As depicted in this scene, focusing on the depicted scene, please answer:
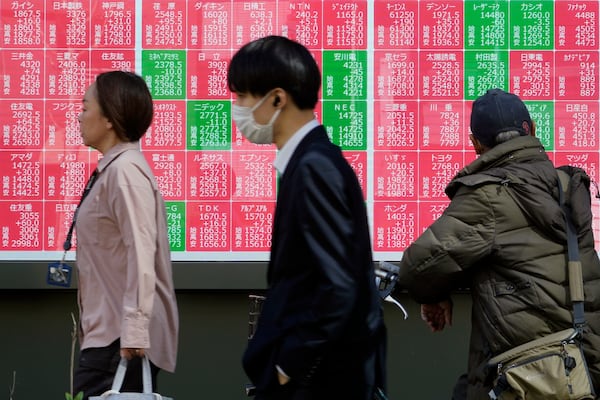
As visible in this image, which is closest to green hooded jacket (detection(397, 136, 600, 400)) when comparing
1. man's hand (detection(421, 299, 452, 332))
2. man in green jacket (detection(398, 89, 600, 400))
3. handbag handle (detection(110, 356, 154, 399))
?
man in green jacket (detection(398, 89, 600, 400))

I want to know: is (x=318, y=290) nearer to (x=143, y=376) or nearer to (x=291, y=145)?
(x=291, y=145)

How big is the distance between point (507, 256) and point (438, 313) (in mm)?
415

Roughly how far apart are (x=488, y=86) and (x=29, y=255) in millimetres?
2669

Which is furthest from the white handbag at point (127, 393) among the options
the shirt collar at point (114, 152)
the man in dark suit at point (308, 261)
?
the man in dark suit at point (308, 261)

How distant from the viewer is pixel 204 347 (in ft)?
20.3

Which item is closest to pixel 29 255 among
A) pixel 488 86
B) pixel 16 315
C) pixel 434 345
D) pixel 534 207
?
pixel 16 315

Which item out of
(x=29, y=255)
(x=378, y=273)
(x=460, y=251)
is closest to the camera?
(x=460, y=251)

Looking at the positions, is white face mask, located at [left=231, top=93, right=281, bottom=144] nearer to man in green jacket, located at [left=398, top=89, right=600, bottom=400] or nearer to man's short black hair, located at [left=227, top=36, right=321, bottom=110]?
man's short black hair, located at [left=227, top=36, right=321, bottom=110]

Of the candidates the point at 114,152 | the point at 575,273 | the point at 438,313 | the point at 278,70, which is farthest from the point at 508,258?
the point at 114,152

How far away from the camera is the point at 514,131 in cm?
421

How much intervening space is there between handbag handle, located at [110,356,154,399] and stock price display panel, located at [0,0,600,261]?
2.11m

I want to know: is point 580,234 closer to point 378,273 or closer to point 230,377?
point 378,273

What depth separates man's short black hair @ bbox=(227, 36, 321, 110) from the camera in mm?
3076

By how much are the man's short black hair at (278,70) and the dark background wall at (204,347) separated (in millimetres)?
3146
